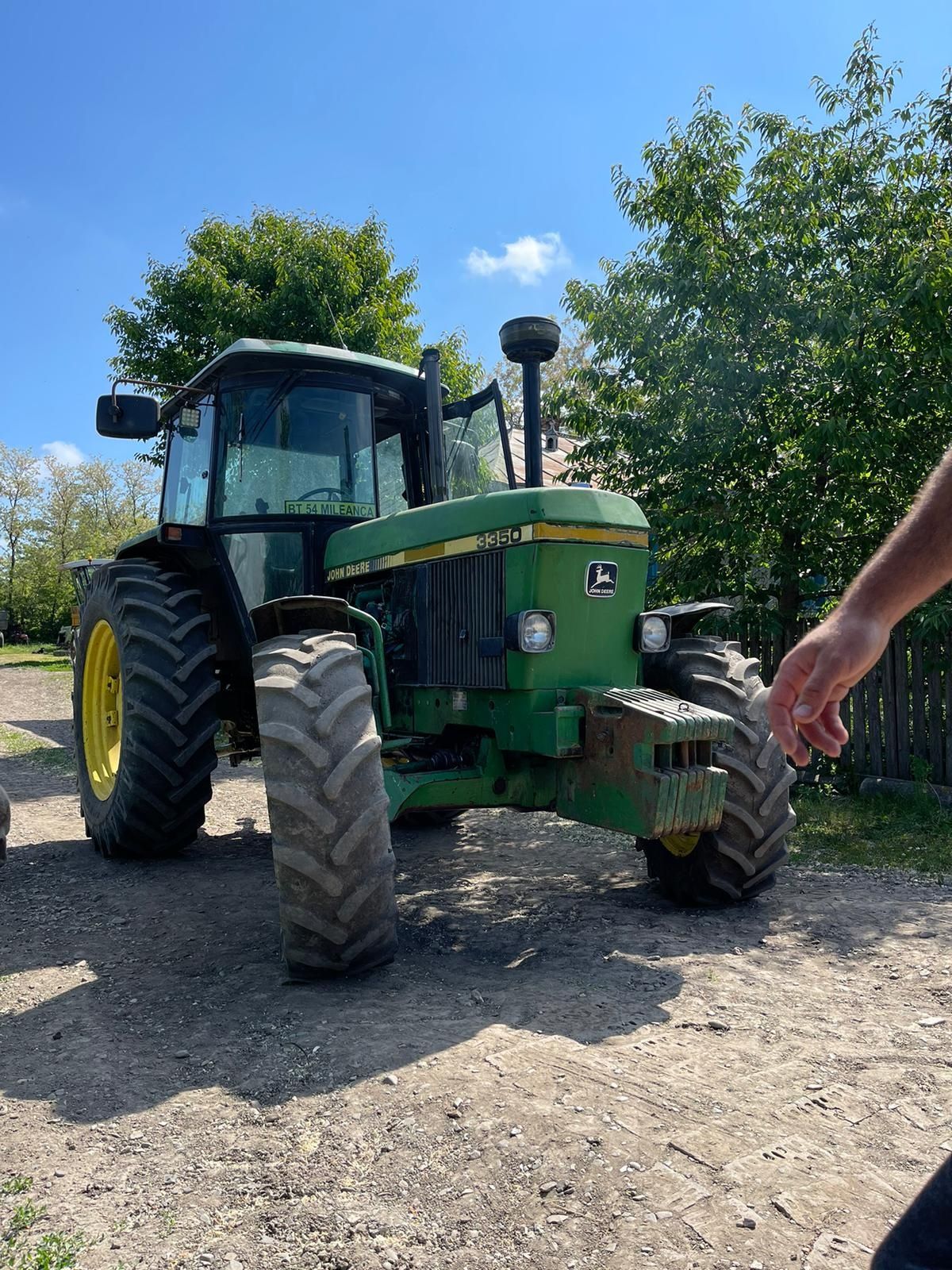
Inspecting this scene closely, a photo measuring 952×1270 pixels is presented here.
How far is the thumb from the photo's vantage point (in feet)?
4.56

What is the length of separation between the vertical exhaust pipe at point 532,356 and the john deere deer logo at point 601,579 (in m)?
0.61

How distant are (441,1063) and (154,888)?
274 cm

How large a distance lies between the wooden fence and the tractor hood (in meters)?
3.81

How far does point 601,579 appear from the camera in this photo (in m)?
4.40

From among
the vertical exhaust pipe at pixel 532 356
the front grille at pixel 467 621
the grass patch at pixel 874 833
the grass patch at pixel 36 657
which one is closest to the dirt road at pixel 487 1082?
the grass patch at pixel 874 833

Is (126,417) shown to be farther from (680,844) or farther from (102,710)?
(680,844)

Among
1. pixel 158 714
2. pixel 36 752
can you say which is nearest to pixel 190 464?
pixel 158 714

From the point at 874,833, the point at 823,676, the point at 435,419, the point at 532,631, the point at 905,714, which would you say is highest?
the point at 435,419

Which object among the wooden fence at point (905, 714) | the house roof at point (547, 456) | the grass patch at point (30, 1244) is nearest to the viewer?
the grass patch at point (30, 1244)

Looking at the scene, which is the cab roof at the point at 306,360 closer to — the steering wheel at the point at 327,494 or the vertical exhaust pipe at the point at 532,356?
the steering wheel at the point at 327,494

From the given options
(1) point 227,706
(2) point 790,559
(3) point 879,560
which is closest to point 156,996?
(1) point 227,706

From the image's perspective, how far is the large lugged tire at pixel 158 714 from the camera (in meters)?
5.17

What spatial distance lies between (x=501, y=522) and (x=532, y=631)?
0.52 m

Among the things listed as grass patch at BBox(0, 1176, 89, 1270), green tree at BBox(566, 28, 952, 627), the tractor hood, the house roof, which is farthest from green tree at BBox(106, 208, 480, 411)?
grass patch at BBox(0, 1176, 89, 1270)
